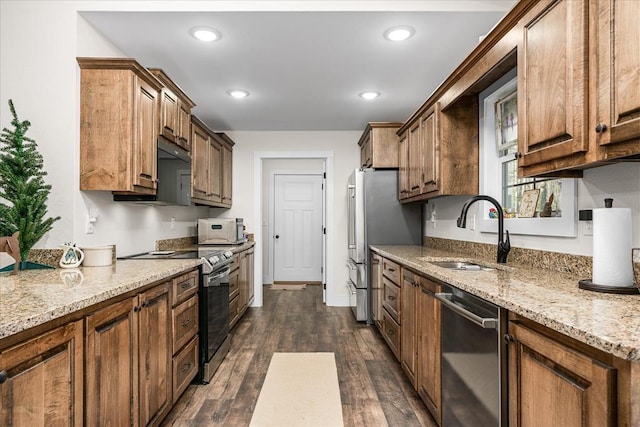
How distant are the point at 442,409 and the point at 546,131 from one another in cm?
142

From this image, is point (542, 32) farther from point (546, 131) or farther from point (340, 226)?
point (340, 226)

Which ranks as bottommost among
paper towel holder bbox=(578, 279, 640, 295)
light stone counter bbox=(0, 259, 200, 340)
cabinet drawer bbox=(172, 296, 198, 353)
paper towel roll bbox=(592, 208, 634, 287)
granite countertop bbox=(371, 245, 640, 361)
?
cabinet drawer bbox=(172, 296, 198, 353)

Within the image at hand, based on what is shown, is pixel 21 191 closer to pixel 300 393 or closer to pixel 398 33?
pixel 300 393

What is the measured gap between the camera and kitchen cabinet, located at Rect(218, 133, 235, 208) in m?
5.05

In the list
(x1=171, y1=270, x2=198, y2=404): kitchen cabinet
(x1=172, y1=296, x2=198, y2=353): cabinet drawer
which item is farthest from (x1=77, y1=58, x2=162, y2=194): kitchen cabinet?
(x1=172, y1=296, x2=198, y2=353): cabinet drawer

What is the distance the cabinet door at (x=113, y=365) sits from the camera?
4.87ft

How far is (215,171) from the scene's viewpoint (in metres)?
4.70

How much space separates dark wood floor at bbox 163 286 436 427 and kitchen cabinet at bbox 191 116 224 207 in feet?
4.84

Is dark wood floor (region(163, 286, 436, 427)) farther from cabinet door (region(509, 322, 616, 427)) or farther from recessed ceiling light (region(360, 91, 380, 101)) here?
recessed ceiling light (region(360, 91, 380, 101))

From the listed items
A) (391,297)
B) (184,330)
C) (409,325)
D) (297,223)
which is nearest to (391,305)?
(391,297)

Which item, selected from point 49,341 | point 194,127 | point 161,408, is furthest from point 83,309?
point 194,127

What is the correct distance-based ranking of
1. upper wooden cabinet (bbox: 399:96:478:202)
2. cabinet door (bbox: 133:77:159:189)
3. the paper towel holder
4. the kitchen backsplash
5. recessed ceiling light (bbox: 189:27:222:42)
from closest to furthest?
the paper towel holder → the kitchen backsplash → cabinet door (bbox: 133:77:159:189) → recessed ceiling light (bbox: 189:27:222:42) → upper wooden cabinet (bbox: 399:96:478:202)

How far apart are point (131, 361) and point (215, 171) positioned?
3.14m

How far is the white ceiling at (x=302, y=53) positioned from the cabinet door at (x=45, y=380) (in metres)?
2.04
